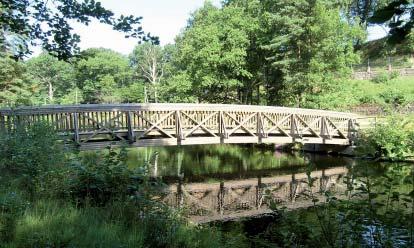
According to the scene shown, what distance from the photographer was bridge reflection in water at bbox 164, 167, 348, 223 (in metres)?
9.52

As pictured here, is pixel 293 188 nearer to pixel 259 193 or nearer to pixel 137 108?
pixel 259 193

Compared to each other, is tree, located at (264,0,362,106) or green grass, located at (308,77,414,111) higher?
tree, located at (264,0,362,106)

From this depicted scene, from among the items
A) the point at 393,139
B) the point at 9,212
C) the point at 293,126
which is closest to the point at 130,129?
the point at 293,126

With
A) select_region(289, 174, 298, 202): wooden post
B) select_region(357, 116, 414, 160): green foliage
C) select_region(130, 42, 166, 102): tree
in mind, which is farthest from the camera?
select_region(130, 42, 166, 102): tree

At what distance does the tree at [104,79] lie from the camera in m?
61.4

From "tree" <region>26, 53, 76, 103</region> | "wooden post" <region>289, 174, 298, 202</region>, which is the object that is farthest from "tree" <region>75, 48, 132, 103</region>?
"wooden post" <region>289, 174, 298, 202</region>

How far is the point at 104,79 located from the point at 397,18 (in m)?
62.5

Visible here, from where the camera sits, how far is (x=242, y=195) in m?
11.4

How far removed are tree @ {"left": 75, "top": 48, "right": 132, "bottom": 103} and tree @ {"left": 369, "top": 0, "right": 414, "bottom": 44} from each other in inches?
2339

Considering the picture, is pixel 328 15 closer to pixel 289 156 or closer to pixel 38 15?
pixel 289 156

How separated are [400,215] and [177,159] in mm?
16270

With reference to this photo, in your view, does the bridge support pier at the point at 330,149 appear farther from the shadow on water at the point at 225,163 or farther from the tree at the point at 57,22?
the tree at the point at 57,22

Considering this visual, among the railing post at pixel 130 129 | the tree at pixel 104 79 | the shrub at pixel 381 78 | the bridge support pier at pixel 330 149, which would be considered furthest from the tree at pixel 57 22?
the tree at pixel 104 79

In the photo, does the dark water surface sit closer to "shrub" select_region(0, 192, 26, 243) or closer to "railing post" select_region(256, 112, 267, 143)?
"railing post" select_region(256, 112, 267, 143)
